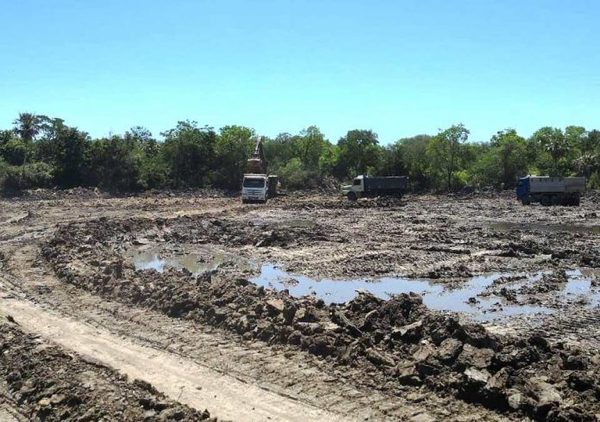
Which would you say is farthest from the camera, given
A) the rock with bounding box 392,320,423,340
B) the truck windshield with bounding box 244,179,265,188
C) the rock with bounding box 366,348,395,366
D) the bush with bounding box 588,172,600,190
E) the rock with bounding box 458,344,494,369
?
the bush with bounding box 588,172,600,190

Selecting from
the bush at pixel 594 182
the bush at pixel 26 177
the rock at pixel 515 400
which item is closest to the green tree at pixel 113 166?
the bush at pixel 26 177

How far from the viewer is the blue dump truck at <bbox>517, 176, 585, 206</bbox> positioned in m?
46.7

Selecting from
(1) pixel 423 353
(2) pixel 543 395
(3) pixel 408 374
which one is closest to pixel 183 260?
(1) pixel 423 353

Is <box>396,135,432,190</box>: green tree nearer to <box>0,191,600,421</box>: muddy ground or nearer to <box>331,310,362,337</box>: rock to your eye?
<box>0,191,600,421</box>: muddy ground

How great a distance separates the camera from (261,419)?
745 centimetres

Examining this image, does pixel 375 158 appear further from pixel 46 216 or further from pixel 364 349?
pixel 364 349

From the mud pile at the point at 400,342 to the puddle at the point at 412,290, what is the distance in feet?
8.36

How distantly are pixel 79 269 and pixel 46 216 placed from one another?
2036 centimetres

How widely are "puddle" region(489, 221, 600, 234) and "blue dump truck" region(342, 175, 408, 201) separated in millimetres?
19025

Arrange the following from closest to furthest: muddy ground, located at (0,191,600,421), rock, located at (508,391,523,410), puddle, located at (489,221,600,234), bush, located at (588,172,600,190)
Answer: rock, located at (508,391,523,410), muddy ground, located at (0,191,600,421), puddle, located at (489,221,600,234), bush, located at (588,172,600,190)

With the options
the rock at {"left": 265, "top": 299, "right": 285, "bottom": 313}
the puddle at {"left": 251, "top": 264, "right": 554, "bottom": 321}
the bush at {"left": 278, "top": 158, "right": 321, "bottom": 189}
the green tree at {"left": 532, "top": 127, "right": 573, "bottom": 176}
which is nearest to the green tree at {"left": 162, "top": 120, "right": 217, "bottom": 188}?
the bush at {"left": 278, "top": 158, "right": 321, "bottom": 189}

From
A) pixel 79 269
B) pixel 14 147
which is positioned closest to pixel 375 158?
pixel 14 147

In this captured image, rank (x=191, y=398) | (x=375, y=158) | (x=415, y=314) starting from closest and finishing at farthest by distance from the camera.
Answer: (x=191, y=398)
(x=415, y=314)
(x=375, y=158)

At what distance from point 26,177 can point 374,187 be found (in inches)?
1238
